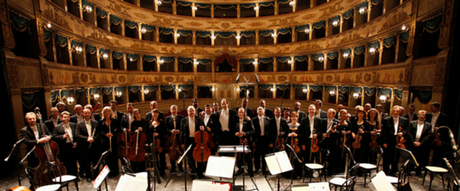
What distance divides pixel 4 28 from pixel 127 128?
16.8 feet

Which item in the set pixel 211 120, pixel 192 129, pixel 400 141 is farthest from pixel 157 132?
pixel 400 141

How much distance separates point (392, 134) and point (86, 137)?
7.79 m

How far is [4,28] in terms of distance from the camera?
6.11 meters

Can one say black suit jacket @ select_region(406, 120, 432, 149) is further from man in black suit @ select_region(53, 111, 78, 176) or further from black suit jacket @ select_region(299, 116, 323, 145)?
man in black suit @ select_region(53, 111, 78, 176)

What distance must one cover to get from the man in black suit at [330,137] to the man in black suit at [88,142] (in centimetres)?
579

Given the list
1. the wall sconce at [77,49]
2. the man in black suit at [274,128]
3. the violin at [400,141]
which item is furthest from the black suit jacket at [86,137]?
the violin at [400,141]

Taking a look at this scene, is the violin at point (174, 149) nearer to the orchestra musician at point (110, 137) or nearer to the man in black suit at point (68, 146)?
the orchestra musician at point (110, 137)

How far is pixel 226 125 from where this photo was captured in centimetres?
587

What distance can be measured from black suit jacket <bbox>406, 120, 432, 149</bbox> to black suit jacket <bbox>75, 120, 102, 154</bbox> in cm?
806

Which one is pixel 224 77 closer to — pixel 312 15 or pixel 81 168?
pixel 312 15

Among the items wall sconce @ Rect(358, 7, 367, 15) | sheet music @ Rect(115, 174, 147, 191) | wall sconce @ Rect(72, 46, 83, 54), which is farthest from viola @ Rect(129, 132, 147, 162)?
wall sconce @ Rect(358, 7, 367, 15)

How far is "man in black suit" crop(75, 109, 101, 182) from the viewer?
5013mm

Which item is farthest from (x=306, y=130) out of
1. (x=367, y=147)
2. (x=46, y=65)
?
(x=46, y=65)

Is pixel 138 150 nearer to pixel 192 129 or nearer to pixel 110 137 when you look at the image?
pixel 110 137
